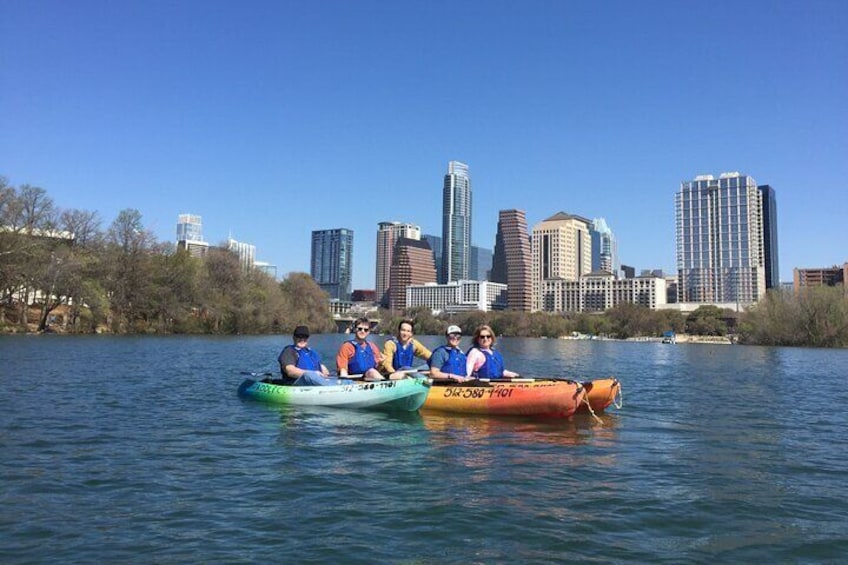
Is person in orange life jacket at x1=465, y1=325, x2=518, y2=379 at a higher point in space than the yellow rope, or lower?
higher

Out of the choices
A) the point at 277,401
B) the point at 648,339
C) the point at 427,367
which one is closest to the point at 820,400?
the point at 427,367

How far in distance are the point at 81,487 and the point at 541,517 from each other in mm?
6462

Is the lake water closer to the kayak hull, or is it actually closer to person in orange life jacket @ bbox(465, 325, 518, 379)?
the kayak hull

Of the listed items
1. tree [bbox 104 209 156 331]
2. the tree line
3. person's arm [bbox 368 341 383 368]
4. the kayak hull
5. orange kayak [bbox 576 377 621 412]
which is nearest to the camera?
the kayak hull

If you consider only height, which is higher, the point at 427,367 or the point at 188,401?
the point at 427,367

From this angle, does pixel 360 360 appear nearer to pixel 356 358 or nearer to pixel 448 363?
pixel 356 358

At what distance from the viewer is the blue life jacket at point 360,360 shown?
1758 cm

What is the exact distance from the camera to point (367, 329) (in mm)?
16375

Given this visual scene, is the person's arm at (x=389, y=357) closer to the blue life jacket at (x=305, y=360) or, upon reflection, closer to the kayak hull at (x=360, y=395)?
the kayak hull at (x=360, y=395)

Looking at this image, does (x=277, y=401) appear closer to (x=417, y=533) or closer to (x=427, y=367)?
(x=427, y=367)

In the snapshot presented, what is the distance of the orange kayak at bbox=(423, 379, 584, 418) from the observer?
15.2 m

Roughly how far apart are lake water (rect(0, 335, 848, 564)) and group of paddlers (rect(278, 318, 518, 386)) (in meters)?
1.12

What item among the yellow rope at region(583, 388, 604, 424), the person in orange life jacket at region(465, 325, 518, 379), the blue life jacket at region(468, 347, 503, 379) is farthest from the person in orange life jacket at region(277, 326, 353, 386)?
the yellow rope at region(583, 388, 604, 424)

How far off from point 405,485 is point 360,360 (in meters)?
8.37
